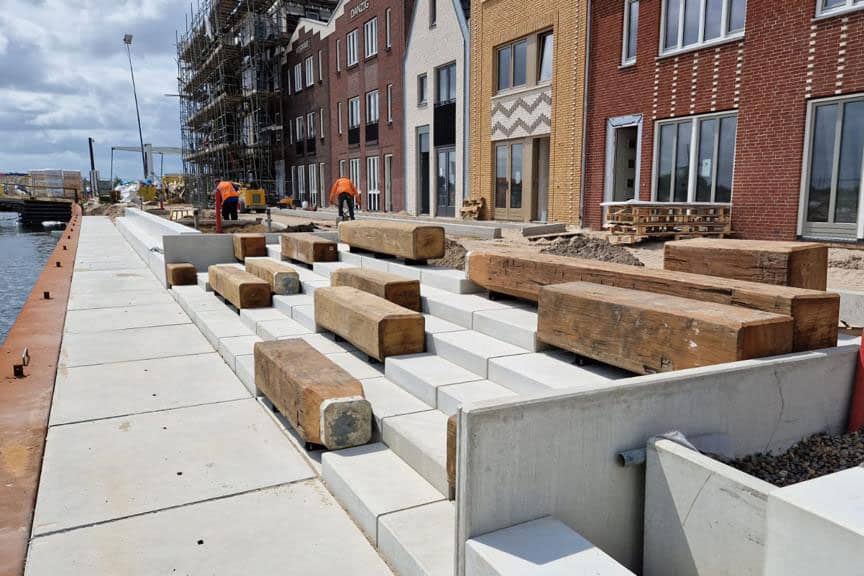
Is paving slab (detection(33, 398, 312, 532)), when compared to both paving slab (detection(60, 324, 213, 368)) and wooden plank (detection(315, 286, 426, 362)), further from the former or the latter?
paving slab (detection(60, 324, 213, 368))

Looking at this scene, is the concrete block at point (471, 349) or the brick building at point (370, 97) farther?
the brick building at point (370, 97)

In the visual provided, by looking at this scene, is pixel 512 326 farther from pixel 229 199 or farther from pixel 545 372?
pixel 229 199

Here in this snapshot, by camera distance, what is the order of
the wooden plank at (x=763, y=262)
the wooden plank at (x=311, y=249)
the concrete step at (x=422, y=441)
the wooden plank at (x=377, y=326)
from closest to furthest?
the concrete step at (x=422, y=441)
the wooden plank at (x=763, y=262)
the wooden plank at (x=377, y=326)
the wooden plank at (x=311, y=249)

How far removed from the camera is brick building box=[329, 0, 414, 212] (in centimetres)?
2720

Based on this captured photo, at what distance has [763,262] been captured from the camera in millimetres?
4105

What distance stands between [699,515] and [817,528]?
0.61 metres

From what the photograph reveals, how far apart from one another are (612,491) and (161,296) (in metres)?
8.15

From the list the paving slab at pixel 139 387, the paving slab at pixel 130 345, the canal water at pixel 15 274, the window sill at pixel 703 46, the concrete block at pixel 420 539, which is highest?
the window sill at pixel 703 46

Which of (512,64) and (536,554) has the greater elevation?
(512,64)

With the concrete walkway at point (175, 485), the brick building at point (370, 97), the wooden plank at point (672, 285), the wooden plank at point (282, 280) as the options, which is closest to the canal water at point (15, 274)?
the wooden plank at point (282, 280)

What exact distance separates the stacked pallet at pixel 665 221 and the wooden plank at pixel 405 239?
5525 mm

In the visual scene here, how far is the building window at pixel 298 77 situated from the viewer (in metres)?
37.8

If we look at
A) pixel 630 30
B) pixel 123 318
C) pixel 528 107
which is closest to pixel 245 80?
pixel 528 107

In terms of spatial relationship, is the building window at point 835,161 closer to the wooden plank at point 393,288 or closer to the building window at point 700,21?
the building window at point 700,21
